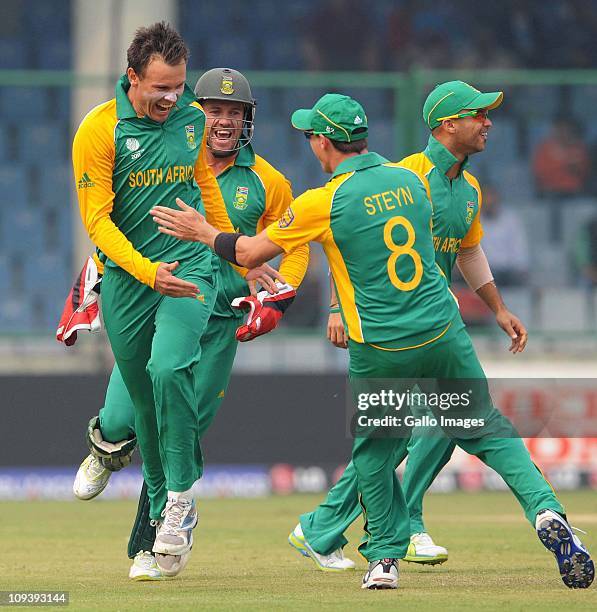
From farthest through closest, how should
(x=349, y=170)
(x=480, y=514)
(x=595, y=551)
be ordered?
(x=480, y=514)
(x=595, y=551)
(x=349, y=170)

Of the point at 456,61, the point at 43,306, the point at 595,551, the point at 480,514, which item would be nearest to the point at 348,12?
the point at 456,61

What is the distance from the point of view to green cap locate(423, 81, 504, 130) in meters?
7.23

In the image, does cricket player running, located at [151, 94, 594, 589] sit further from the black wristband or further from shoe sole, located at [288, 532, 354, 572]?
shoe sole, located at [288, 532, 354, 572]

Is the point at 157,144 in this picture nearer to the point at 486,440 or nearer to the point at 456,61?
the point at 486,440

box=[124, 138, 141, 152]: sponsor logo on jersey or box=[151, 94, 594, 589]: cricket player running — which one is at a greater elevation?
box=[124, 138, 141, 152]: sponsor logo on jersey

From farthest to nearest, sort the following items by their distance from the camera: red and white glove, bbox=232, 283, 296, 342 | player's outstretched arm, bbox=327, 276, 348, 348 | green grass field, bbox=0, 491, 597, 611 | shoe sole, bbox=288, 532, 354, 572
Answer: shoe sole, bbox=288, 532, 354, 572
red and white glove, bbox=232, 283, 296, 342
player's outstretched arm, bbox=327, 276, 348, 348
green grass field, bbox=0, 491, 597, 611

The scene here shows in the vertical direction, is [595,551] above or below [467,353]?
below

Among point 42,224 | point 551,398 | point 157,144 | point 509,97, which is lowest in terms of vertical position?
point 551,398

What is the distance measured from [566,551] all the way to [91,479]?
2447mm

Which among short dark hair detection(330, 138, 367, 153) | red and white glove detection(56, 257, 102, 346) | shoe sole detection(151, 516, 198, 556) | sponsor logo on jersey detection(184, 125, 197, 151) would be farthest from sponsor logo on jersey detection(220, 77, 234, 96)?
shoe sole detection(151, 516, 198, 556)

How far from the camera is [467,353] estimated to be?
652 centimetres

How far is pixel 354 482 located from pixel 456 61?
11.9m

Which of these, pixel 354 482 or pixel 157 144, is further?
pixel 354 482

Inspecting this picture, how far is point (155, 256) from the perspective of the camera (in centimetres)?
677
